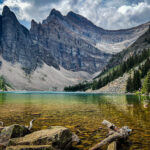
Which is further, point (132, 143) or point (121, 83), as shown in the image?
point (121, 83)

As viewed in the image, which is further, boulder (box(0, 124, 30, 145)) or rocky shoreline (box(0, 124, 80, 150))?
boulder (box(0, 124, 30, 145))

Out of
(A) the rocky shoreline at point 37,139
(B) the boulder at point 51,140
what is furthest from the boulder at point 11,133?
(B) the boulder at point 51,140

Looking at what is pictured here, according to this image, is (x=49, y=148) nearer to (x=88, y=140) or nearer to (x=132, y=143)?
(x=88, y=140)

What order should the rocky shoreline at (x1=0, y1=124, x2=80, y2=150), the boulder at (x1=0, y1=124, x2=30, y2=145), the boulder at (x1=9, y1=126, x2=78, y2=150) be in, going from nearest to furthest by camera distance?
the rocky shoreline at (x1=0, y1=124, x2=80, y2=150), the boulder at (x1=9, y1=126, x2=78, y2=150), the boulder at (x1=0, y1=124, x2=30, y2=145)

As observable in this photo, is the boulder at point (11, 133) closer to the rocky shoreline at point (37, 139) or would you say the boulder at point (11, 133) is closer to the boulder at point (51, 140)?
the rocky shoreline at point (37, 139)

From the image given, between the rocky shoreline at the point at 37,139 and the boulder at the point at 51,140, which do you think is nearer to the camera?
the rocky shoreline at the point at 37,139

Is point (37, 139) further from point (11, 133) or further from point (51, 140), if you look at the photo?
point (11, 133)

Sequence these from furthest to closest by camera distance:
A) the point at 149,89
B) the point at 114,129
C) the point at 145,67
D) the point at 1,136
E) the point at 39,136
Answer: the point at 145,67 < the point at 149,89 < the point at 114,129 < the point at 1,136 < the point at 39,136

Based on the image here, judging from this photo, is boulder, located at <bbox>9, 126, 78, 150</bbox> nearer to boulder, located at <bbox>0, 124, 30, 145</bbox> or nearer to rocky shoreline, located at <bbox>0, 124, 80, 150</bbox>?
rocky shoreline, located at <bbox>0, 124, 80, 150</bbox>

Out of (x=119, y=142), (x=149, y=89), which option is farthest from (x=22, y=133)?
(x=149, y=89)

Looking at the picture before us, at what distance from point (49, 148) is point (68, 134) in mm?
2641

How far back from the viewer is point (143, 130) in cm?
1467

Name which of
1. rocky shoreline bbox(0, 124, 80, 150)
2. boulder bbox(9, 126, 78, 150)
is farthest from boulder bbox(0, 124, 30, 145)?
boulder bbox(9, 126, 78, 150)

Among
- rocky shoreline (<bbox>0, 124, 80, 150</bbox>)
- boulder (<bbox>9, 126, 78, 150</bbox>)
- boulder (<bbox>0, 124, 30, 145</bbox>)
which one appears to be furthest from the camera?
boulder (<bbox>0, 124, 30, 145</bbox>)
